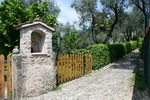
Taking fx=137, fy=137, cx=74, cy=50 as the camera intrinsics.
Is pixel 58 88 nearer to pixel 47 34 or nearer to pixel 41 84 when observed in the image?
pixel 41 84

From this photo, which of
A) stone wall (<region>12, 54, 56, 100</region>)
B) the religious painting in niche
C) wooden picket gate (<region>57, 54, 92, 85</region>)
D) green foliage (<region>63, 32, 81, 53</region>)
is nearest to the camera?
stone wall (<region>12, 54, 56, 100</region>)

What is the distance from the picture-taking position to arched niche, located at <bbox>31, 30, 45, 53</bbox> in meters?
5.56

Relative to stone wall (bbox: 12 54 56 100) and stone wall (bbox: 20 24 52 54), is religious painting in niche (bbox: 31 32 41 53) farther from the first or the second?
stone wall (bbox: 12 54 56 100)

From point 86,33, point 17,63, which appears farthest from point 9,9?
point 86,33

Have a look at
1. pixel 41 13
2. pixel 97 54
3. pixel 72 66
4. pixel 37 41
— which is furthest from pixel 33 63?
pixel 97 54

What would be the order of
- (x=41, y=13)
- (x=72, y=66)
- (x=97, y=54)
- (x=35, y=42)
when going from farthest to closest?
1. (x=97, y=54)
2. (x=41, y=13)
3. (x=72, y=66)
4. (x=35, y=42)

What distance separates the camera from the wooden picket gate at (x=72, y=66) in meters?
6.59

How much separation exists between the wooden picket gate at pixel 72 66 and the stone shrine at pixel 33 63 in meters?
0.88

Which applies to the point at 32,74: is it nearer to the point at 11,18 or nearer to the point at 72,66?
the point at 72,66

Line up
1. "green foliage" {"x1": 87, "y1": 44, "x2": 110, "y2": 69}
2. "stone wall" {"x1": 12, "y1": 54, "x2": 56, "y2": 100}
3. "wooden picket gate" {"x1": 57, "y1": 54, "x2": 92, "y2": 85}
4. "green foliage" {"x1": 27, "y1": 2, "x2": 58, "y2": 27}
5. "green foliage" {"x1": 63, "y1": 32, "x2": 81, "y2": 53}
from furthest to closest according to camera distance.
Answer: "green foliage" {"x1": 63, "y1": 32, "x2": 81, "y2": 53} < "green foliage" {"x1": 87, "y1": 44, "x2": 110, "y2": 69} < "green foliage" {"x1": 27, "y1": 2, "x2": 58, "y2": 27} < "wooden picket gate" {"x1": 57, "y1": 54, "x2": 92, "y2": 85} < "stone wall" {"x1": 12, "y1": 54, "x2": 56, "y2": 100}

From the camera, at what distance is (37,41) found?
18.7ft

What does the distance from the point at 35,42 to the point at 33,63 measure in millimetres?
1001

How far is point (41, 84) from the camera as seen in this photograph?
529cm

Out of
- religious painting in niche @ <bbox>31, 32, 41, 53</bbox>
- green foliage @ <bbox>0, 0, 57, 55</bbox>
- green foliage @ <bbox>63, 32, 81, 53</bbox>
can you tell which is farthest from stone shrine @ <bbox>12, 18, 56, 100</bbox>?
green foliage @ <bbox>63, 32, 81, 53</bbox>
